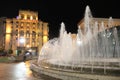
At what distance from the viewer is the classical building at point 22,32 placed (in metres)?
80.6

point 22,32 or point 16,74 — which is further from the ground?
point 22,32

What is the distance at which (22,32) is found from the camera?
8169cm

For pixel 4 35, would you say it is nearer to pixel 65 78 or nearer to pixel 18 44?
pixel 18 44

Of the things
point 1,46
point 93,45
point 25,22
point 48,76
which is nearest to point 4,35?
point 1,46

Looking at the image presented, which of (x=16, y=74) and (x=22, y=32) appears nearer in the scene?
(x=16, y=74)

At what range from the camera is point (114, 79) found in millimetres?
8656

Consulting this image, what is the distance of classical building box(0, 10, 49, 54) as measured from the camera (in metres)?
80.6

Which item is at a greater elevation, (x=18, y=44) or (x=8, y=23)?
(x=8, y=23)

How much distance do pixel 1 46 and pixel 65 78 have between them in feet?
253

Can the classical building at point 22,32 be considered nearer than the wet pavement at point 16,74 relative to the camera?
No

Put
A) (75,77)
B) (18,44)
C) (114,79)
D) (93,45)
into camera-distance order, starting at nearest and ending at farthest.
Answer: (114,79) < (75,77) < (93,45) < (18,44)

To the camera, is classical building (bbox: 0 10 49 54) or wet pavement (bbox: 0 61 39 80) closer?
wet pavement (bbox: 0 61 39 80)

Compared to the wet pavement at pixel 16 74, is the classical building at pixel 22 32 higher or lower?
higher

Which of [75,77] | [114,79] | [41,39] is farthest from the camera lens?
[41,39]
